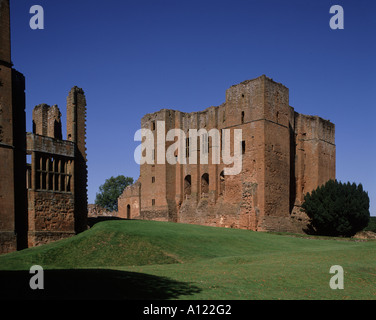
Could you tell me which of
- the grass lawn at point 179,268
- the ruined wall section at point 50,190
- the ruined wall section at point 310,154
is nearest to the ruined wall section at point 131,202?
the ruined wall section at point 310,154

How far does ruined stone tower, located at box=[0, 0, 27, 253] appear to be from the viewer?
21.4 meters

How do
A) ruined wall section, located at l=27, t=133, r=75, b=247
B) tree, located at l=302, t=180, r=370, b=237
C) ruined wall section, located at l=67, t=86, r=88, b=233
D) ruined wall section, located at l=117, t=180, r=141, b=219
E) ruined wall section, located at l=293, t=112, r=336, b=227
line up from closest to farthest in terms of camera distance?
ruined wall section, located at l=27, t=133, r=75, b=247 → ruined wall section, located at l=67, t=86, r=88, b=233 → tree, located at l=302, t=180, r=370, b=237 → ruined wall section, located at l=293, t=112, r=336, b=227 → ruined wall section, located at l=117, t=180, r=141, b=219

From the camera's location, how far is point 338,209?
35062 mm

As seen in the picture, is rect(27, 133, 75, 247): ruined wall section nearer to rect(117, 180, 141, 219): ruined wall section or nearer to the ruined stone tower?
the ruined stone tower

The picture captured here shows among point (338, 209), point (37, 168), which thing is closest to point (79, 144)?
point (37, 168)

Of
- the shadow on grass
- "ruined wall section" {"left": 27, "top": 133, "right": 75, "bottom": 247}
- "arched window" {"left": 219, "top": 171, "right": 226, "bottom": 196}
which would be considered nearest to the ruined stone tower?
"ruined wall section" {"left": 27, "top": 133, "right": 75, "bottom": 247}

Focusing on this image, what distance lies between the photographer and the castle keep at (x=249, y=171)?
3503 centimetres

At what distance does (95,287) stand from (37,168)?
53.5ft

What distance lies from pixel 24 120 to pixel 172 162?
22918 millimetres

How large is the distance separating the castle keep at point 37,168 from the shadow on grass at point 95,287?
36.5ft

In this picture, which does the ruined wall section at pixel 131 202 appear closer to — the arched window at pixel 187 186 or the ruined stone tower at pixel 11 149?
the arched window at pixel 187 186

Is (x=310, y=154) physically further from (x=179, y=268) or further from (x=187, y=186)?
(x=179, y=268)

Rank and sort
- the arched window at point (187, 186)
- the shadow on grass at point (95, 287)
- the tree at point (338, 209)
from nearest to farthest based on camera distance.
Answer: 1. the shadow on grass at point (95, 287)
2. the tree at point (338, 209)
3. the arched window at point (187, 186)

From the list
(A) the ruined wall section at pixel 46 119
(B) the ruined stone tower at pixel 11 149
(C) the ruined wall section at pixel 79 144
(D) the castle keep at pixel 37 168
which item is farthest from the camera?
(A) the ruined wall section at pixel 46 119
